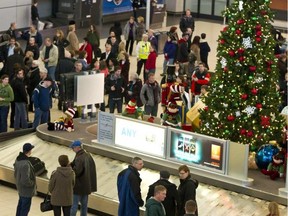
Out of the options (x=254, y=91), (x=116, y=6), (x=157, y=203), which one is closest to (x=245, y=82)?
(x=254, y=91)

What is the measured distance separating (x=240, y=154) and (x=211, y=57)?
15651 mm

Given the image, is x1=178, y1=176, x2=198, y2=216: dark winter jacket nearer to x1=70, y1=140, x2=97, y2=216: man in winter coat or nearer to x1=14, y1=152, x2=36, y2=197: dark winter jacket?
x1=70, y1=140, x2=97, y2=216: man in winter coat

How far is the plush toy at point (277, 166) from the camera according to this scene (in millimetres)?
17875

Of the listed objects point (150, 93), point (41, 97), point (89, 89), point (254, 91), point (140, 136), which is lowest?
point (140, 136)

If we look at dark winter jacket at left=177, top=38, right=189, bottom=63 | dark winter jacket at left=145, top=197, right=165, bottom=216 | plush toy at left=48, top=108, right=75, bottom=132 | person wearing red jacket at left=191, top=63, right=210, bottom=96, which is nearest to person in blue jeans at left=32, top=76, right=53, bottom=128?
plush toy at left=48, top=108, right=75, bottom=132

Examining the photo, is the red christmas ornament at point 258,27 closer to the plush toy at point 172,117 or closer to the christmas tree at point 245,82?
the christmas tree at point 245,82

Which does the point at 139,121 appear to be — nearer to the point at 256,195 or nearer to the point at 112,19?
the point at 256,195

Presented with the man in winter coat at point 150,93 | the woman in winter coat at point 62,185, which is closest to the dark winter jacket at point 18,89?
the man in winter coat at point 150,93

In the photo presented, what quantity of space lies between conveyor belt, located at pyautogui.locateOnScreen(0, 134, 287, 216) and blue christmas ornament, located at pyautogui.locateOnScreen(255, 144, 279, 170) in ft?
3.05

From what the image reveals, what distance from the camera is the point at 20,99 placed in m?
22.4

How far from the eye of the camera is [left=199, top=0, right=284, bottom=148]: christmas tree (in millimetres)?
18500

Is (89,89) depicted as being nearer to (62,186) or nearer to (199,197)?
(199,197)

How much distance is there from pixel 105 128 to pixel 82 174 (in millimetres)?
3126

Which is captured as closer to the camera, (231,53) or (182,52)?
(231,53)
